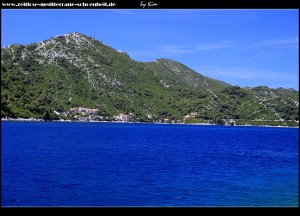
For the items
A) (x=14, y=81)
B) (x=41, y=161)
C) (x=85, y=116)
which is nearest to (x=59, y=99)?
(x=85, y=116)

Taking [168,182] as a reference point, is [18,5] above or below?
above

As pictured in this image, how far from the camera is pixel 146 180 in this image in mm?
32875

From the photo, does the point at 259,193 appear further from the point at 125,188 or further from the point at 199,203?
the point at 125,188

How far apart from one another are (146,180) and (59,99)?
6455 inches

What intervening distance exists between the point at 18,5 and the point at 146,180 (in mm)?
29547

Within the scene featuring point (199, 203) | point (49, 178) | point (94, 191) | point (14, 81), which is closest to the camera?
point (199, 203)

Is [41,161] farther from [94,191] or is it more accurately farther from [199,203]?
[199,203]

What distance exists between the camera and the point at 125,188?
28.6 m

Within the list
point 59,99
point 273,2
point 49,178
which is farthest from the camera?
point 59,99

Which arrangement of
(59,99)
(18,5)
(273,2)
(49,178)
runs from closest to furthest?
(273,2), (18,5), (49,178), (59,99)

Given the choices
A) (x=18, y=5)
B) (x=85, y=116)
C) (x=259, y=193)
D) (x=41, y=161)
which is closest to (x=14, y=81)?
(x=85, y=116)
